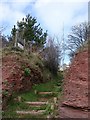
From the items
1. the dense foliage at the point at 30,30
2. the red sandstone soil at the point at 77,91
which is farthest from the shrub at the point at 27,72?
the dense foliage at the point at 30,30

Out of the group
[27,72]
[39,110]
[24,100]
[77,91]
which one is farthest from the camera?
[27,72]

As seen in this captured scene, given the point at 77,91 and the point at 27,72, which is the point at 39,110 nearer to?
the point at 77,91

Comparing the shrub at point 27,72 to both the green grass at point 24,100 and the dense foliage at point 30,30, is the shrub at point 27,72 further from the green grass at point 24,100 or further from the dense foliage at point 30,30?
the dense foliage at point 30,30

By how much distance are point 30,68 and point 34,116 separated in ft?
15.5

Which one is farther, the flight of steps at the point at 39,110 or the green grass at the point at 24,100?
the green grass at the point at 24,100

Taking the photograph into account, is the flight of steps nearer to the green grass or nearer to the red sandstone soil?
the green grass

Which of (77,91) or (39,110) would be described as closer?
(77,91)

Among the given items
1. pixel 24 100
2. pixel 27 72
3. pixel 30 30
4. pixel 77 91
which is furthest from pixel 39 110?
pixel 30 30

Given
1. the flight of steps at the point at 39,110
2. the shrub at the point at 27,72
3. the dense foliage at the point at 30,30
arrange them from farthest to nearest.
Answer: the dense foliage at the point at 30,30 < the shrub at the point at 27,72 < the flight of steps at the point at 39,110

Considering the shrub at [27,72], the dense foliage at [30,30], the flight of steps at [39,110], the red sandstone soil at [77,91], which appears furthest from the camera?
the dense foliage at [30,30]

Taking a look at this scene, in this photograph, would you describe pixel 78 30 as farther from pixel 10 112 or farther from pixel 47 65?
pixel 10 112

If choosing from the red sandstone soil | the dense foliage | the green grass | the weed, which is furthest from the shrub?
the dense foliage

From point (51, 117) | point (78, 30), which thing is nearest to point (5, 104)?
point (51, 117)

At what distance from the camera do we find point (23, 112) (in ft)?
25.8
